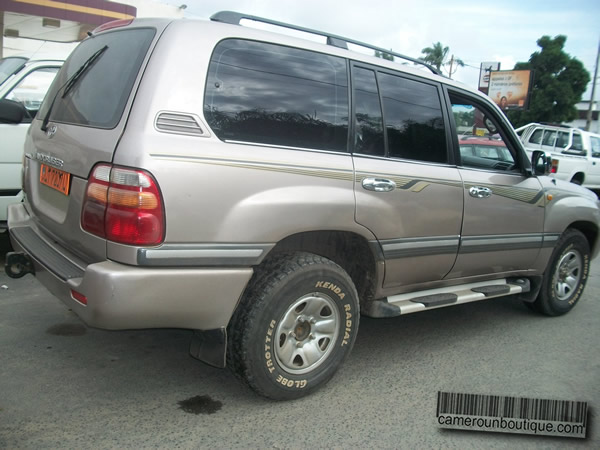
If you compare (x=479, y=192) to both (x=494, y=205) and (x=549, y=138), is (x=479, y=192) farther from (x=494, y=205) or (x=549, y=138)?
(x=549, y=138)

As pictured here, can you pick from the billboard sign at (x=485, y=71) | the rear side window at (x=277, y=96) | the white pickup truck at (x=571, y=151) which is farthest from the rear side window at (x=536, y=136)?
the billboard sign at (x=485, y=71)

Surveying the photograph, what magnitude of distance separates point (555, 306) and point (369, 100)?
2.78 metres

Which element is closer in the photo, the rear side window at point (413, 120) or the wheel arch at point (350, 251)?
the wheel arch at point (350, 251)

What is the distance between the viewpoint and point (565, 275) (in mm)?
4934

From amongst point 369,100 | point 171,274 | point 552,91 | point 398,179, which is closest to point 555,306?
point 398,179

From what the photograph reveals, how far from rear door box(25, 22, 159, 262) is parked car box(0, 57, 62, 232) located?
5.17 feet

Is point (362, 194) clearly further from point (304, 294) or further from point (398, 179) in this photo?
point (304, 294)

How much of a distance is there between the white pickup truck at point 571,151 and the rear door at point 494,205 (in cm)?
1099

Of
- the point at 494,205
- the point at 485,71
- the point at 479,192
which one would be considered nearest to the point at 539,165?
the point at 494,205

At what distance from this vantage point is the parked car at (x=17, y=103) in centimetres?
492

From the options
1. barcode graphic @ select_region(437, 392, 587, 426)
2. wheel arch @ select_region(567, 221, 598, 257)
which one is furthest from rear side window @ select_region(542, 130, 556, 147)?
barcode graphic @ select_region(437, 392, 587, 426)

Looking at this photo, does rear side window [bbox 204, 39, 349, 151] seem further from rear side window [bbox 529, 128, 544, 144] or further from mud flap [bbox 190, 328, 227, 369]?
rear side window [bbox 529, 128, 544, 144]

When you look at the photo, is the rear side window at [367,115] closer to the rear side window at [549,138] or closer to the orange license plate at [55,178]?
the orange license plate at [55,178]

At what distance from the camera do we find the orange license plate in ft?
9.34
